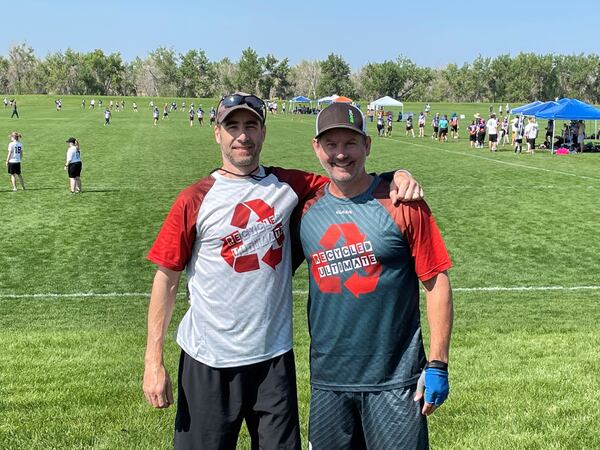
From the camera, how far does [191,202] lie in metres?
3.08

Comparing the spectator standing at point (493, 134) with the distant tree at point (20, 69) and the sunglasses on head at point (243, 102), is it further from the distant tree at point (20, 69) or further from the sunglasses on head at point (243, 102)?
the distant tree at point (20, 69)

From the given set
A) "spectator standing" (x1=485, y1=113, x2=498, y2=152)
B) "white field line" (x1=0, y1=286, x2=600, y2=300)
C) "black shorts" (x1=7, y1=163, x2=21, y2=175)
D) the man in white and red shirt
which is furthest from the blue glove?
"spectator standing" (x1=485, y1=113, x2=498, y2=152)

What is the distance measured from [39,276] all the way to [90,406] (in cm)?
629

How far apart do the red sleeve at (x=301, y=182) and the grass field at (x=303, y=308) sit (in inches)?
80.7

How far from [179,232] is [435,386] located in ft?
4.44

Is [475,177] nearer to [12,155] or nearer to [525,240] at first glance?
[525,240]

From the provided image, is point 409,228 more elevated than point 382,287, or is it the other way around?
point 409,228

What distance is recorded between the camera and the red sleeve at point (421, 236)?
2896mm

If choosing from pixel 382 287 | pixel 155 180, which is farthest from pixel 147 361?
pixel 155 180

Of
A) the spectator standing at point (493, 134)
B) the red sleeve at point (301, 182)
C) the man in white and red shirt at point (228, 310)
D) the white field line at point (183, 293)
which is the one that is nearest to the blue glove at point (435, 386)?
the man in white and red shirt at point (228, 310)

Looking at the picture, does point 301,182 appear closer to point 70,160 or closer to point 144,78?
point 70,160

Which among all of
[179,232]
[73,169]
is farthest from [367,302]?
[73,169]

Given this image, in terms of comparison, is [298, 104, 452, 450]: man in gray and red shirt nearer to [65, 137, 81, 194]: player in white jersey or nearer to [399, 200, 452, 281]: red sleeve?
[399, 200, 452, 281]: red sleeve

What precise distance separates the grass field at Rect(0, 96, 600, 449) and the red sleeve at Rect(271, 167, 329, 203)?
205 centimetres
